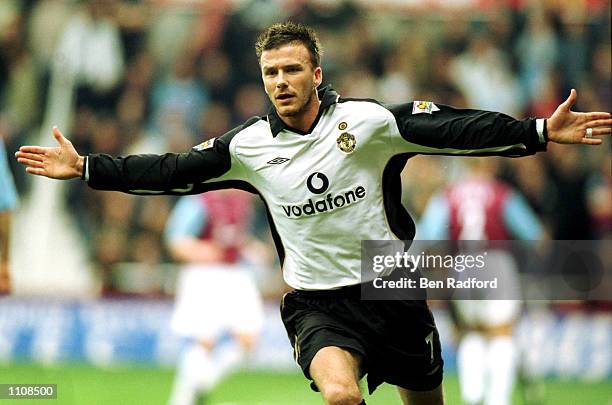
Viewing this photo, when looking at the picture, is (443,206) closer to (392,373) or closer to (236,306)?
(236,306)

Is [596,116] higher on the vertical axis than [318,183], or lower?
higher

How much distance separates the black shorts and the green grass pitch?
150 inches

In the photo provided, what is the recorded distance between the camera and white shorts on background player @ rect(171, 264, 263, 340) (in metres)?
10.9

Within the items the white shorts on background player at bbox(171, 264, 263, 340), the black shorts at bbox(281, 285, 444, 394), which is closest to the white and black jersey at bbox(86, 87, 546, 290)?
the black shorts at bbox(281, 285, 444, 394)

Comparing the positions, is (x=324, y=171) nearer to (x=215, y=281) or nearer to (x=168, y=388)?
(x=215, y=281)

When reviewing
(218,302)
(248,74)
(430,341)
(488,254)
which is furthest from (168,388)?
(430,341)

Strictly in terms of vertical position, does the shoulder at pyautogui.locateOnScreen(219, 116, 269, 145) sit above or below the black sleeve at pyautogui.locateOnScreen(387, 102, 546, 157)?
above

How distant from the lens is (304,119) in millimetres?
6211

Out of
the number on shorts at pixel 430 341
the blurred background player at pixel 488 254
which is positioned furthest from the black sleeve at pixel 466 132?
the blurred background player at pixel 488 254

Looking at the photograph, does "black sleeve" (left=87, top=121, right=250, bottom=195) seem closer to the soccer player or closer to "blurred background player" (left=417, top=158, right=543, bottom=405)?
the soccer player

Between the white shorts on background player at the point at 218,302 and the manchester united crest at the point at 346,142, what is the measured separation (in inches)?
192

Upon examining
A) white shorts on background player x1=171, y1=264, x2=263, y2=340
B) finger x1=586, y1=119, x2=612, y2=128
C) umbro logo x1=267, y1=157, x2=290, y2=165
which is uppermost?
→ umbro logo x1=267, y1=157, x2=290, y2=165

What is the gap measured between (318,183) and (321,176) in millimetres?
39

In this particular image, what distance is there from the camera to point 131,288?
1284cm
